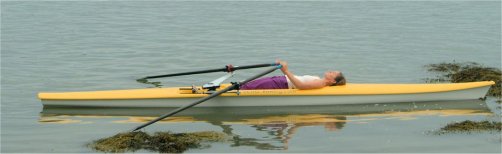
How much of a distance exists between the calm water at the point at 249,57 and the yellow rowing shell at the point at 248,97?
150 mm

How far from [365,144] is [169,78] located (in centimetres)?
635

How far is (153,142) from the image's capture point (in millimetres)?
12242

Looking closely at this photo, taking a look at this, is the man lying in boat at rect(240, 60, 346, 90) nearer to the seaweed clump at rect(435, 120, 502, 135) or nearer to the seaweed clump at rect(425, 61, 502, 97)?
the seaweed clump at rect(435, 120, 502, 135)

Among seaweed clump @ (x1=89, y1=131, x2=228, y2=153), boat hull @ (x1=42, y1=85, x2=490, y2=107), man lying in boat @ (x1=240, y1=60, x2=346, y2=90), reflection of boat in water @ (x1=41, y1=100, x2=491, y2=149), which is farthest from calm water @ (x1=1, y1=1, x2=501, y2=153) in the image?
man lying in boat @ (x1=240, y1=60, x2=346, y2=90)

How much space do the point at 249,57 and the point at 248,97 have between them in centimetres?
655

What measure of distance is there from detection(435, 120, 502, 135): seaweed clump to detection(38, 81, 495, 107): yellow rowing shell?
1.66 meters

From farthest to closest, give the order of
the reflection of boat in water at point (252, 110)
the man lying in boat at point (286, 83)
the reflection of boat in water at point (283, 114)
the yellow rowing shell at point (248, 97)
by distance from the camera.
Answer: the man lying in boat at point (286, 83)
the yellow rowing shell at point (248, 97)
the reflection of boat in water at point (252, 110)
the reflection of boat in water at point (283, 114)

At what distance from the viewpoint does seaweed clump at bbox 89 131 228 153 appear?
1204 centimetres

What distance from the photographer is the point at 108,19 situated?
94.3ft

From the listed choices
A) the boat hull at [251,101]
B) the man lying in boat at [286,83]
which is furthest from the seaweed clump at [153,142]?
the man lying in boat at [286,83]

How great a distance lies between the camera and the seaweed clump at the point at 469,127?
13.4 m

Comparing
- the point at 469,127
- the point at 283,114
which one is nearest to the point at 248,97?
the point at 283,114

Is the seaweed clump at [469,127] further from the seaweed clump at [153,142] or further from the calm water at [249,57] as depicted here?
the seaweed clump at [153,142]

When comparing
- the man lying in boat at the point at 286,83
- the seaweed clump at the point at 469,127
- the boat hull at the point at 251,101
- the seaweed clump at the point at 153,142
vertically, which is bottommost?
the seaweed clump at the point at 469,127
